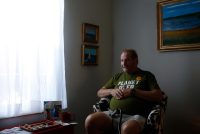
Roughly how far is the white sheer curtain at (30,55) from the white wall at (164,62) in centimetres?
98

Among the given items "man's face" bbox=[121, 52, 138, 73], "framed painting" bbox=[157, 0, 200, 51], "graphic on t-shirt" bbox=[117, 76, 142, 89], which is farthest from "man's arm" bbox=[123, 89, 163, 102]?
"framed painting" bbox=[157, 0, 200, 51]

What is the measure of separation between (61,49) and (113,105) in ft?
2.87

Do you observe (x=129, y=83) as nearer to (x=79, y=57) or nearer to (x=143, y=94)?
(x=143, y=94)

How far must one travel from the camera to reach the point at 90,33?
3129 millimetres

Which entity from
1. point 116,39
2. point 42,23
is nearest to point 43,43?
point 42,23

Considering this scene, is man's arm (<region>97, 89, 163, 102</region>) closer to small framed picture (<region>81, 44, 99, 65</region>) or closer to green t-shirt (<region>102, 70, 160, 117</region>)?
green t-shirt (<region>102, 70, 160, 117</region>)

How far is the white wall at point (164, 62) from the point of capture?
276 centimetres

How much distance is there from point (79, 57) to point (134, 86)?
86 cm

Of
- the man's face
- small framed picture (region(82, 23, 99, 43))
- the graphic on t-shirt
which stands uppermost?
small framed picture (region(82, 23, 99, 43))

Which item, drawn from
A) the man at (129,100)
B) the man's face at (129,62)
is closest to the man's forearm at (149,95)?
the man at (129,100)

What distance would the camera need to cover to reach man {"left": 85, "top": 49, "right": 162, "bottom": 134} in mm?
2164

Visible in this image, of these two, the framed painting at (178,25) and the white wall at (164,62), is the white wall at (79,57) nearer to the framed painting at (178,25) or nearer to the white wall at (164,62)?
the white wall at (164,62)

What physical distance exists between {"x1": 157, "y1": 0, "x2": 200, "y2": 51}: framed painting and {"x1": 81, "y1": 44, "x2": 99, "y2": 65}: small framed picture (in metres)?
0.82

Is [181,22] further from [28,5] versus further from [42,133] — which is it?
[42,133]
